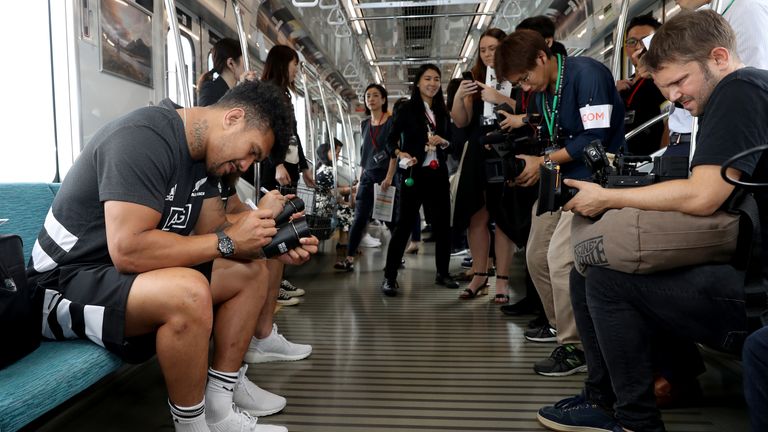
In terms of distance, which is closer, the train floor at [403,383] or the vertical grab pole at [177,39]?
the train floor at [403,383]

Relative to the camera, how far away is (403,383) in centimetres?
259

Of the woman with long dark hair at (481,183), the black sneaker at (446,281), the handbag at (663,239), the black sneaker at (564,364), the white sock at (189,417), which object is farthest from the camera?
the black sneaker at (446,281)

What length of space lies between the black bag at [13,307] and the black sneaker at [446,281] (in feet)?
11.7

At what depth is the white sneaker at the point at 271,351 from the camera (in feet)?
9.47

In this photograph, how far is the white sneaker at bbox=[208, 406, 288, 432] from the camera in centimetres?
199

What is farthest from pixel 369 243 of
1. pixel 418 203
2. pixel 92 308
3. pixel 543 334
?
pixel 92 308

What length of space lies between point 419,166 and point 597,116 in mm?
2025

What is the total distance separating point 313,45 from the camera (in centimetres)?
860

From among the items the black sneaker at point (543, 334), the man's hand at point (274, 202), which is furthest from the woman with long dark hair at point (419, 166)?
the man's hand at point (274, 202)

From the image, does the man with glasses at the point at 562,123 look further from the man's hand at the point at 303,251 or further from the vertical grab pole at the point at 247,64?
the vertical grab pole at the point at 247,64

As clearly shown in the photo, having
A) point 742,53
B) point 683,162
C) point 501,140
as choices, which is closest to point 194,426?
point 683,162

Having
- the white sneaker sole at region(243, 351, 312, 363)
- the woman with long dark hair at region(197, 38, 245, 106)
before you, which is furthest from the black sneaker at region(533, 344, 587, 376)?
the woman with long dark hair at region(197, 38, 245, 106)

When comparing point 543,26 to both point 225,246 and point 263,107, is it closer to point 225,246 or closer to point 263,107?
point 263,107

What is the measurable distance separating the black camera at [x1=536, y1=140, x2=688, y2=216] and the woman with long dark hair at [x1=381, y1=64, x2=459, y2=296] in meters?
2.55
